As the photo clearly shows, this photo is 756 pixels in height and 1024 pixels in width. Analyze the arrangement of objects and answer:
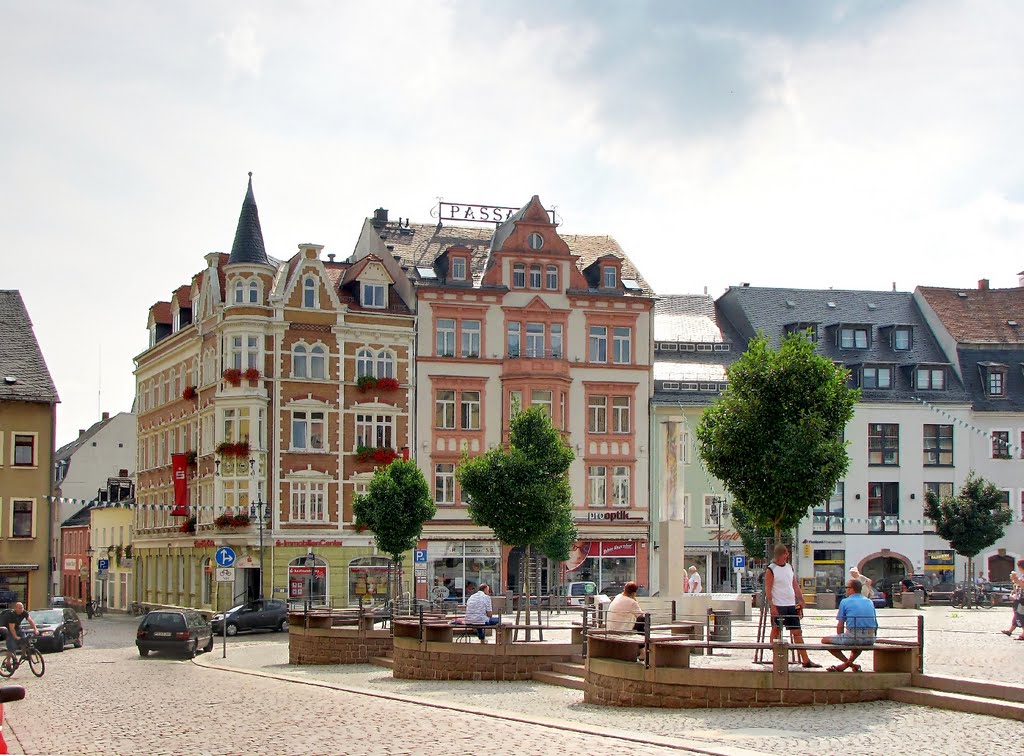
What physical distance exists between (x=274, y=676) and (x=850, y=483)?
40.3 metres

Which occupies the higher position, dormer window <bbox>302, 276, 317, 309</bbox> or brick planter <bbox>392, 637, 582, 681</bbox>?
dormer window <bbox>302, 276, 317, 309</bbox>

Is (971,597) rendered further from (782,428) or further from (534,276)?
(782,428)

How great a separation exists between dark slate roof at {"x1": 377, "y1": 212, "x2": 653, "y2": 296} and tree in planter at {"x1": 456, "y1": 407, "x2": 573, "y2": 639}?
61.9 feet

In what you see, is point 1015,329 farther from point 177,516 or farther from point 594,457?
point 177,516

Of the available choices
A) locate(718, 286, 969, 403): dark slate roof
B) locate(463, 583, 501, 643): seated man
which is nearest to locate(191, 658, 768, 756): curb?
locate(463, 583, 501, 643): seated man

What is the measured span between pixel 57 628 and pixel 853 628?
2789cm

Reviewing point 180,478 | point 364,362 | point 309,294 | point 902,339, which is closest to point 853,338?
point 902,339

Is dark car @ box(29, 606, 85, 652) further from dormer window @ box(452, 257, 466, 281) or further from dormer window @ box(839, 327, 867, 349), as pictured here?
dormer window @ box(839, 327, 867, 349)

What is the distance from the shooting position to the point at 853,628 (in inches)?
798

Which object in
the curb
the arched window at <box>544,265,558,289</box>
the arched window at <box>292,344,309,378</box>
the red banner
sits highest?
the arched window at <box>544,265,558,289</box>

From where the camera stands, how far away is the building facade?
60.8 metres

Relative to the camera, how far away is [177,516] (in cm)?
6369

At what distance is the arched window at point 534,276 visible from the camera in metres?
62.2

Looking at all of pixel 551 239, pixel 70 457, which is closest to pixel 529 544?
pixel 551 239
